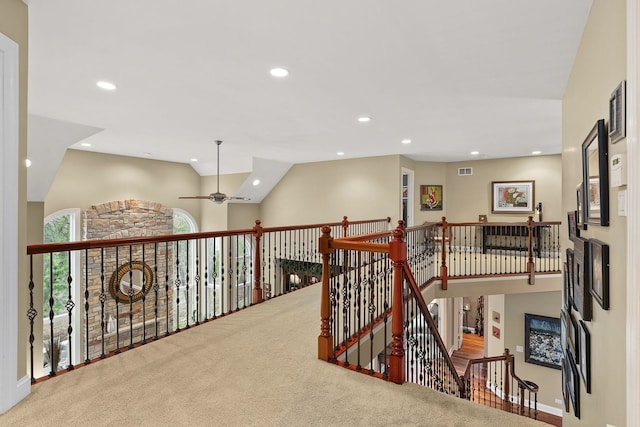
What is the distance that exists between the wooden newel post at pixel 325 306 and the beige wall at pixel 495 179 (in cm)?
723

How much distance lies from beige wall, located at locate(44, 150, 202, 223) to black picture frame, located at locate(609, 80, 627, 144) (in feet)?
28.0

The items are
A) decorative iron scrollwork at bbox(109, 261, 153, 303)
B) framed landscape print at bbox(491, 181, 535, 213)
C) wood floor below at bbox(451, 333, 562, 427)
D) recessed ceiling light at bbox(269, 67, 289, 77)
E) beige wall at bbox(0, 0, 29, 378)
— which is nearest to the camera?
beige wall at bbox(0, 0, 29, 378)

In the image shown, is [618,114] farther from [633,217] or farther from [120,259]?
[120,259]

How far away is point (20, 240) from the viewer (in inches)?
82.0

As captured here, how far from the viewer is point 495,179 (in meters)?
8.40

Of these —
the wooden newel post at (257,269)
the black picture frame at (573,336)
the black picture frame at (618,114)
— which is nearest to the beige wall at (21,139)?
the wooden newel post at (257,269)

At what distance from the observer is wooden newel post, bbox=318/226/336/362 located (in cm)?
265

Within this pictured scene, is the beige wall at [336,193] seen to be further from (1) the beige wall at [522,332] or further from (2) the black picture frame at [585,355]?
(2) the black picture frame at [585,355]

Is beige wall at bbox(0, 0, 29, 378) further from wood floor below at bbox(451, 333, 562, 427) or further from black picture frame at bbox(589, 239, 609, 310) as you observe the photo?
wood floor below at bbox(451, 333, 562, 427)

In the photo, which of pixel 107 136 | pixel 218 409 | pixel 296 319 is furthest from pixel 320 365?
pixel 107 136

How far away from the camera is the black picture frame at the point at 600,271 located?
5.32ft

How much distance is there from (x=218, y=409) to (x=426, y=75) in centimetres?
330

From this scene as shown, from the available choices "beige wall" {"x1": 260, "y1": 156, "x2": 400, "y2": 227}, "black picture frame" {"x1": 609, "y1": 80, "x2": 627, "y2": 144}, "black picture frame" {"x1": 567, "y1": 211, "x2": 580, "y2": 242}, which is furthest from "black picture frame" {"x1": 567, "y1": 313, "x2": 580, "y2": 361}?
"beige wall" {"x1": 260, "y1": 156, "x2": 400, "y2": 227}

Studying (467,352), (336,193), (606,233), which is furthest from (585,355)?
(467,352)
